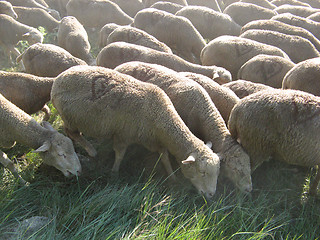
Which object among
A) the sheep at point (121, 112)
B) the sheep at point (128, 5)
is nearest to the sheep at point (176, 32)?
the sheep at point (128, 5)

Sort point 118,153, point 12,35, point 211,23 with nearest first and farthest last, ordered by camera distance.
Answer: point 118,153, point 12,35, point 211,23

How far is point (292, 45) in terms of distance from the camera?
7.51m

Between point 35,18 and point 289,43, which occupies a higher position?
point 35,18

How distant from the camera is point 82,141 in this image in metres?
4.59

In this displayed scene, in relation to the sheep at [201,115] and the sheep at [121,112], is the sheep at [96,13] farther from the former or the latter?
the sheep at [121,112]

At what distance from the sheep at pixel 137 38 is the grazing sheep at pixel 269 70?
192 cm

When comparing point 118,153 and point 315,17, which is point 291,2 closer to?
point 315,17

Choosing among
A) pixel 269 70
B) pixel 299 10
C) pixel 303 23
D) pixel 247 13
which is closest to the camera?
pixel 269 70

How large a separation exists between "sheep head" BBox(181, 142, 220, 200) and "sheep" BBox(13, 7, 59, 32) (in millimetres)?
7461

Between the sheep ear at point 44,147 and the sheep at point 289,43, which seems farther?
the sheep at point 289,43

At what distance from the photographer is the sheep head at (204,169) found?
3828mm

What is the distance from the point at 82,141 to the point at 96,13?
6930 millimetres

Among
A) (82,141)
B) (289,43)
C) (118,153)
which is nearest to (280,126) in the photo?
(118,153)

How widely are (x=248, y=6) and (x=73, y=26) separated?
599 cm
